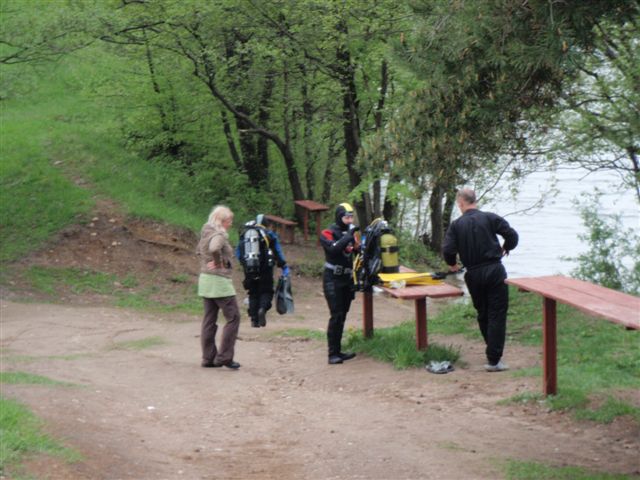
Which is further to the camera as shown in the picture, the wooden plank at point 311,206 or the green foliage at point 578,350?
the wooden plank at point 311,206

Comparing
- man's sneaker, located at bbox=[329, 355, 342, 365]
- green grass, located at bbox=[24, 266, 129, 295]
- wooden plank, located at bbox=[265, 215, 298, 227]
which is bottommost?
man's sneaker, located at bbox=[329, 355, 342, 365]

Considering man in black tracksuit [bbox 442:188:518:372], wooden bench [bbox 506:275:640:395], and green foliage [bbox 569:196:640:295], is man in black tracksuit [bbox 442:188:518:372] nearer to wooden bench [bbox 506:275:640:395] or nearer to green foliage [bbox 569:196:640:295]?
wooden bench [bbox 506:275:640:395]

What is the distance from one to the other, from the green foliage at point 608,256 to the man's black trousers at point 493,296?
15.0 feet

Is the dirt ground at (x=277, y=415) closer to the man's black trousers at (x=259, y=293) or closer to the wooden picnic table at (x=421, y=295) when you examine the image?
the man's black trousers at (x=259, y=293)

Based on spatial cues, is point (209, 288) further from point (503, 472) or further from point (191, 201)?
point (191, 201)

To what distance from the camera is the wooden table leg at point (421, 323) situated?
10067 millimetres

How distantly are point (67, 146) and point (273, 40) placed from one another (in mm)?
7698

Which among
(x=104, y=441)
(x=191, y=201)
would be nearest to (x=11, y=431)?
(x=104, y=441)

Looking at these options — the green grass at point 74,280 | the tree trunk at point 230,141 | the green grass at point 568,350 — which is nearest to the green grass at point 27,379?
the green grass at point 568,350

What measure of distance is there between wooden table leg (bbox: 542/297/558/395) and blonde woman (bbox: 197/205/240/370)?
366 centimetres

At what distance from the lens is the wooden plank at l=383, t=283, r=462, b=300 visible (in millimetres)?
9703

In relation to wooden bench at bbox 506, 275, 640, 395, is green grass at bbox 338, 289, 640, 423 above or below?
below

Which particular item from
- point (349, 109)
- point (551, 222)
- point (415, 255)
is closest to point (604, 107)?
point (349, 109)

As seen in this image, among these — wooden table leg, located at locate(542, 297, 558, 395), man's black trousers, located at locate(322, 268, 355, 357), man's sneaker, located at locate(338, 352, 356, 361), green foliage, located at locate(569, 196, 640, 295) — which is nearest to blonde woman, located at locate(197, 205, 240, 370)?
man's black trousers, located at locate(322, 268, 355, 357)
